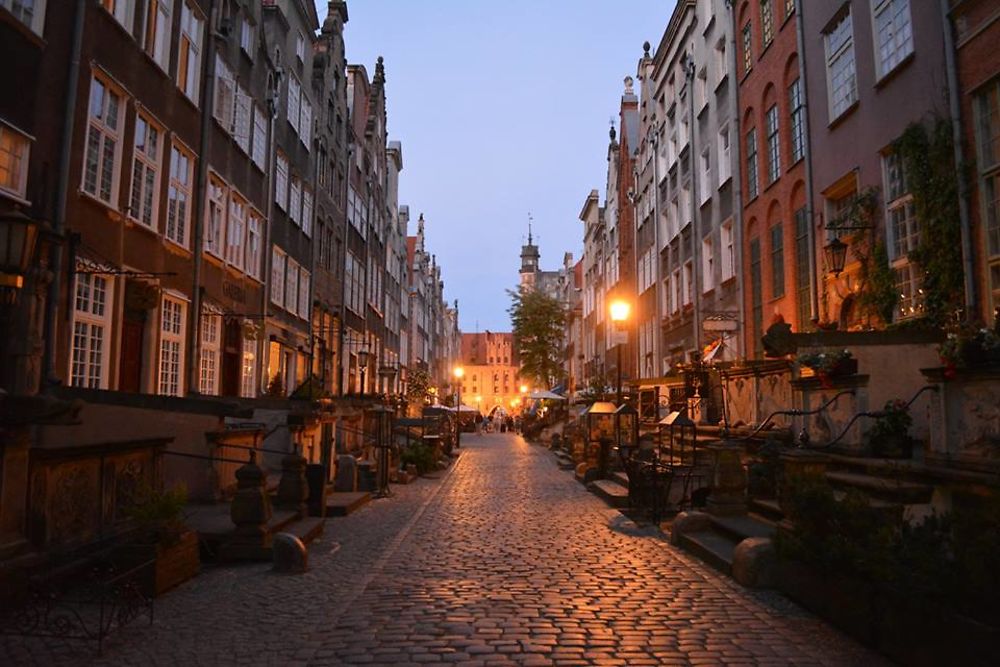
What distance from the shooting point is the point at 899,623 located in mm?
5734

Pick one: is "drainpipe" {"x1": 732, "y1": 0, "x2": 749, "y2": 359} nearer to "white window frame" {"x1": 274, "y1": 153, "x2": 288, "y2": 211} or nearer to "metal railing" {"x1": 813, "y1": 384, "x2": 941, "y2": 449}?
"metal railing" {"x1": 813, "y1": 384, "x2": 941, "y2": 449}

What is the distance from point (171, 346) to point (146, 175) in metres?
3.49

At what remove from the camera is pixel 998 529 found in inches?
202

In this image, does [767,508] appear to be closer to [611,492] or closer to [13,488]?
[611,492]

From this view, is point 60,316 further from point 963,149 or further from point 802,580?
point 963,149

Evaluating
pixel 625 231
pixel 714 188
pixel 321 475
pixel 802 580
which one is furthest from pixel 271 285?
pixel 625 231

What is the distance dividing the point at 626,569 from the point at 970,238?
7457mm

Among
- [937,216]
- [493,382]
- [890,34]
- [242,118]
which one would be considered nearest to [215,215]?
[242,118]

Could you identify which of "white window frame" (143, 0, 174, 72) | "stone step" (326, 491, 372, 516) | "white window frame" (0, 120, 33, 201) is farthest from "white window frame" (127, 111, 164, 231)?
"stone step" (326, 491, 372, 516)

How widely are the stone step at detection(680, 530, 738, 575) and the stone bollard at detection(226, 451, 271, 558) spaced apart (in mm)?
5569

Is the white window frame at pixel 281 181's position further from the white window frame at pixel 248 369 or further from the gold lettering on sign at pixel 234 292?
the white window frame at pixel 248 369

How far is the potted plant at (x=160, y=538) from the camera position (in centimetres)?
786

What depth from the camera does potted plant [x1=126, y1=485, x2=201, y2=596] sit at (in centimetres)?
786

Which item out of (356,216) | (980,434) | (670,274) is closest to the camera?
(980,434)
